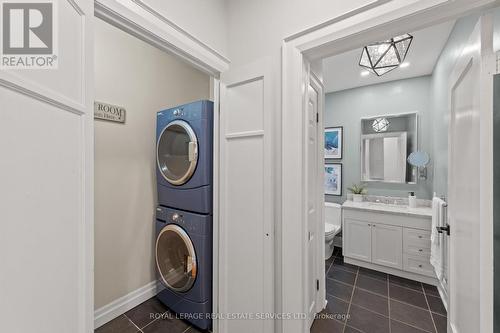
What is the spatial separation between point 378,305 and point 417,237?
0.94 meters

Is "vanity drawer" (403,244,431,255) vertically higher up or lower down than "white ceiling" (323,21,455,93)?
lower down

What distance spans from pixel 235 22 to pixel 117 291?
8.09 feet

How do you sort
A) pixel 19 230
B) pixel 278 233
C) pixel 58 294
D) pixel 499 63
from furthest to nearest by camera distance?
1. pixel 278 233
2. pixel 499 63
3. pixel 58 294
4. pixel 19 230

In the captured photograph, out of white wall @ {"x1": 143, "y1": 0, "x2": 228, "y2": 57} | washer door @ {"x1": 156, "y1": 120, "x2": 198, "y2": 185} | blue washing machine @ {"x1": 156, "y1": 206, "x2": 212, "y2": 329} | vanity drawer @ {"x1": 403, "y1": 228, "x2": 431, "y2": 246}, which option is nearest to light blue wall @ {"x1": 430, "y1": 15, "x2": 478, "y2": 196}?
vanity drawer @ {"x1": 403, "y1": 228, "x2": 431, "y2": 246}

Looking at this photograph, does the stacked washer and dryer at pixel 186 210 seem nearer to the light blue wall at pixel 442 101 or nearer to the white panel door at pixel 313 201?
the white panel door at pixel 313 201

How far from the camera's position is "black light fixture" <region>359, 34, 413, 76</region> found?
5.56ft

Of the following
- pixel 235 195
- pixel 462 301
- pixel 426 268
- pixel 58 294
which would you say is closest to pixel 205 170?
pixel 235 195

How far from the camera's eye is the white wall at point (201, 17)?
3.64ft

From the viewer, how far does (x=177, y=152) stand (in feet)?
6.10

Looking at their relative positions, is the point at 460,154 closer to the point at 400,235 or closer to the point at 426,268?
the point at 400,235

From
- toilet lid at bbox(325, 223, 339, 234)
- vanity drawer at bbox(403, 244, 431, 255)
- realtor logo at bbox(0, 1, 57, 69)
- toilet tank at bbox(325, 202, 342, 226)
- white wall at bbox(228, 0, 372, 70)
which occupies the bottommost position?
vanity drawer at bbox(403, 244, 431, 255)

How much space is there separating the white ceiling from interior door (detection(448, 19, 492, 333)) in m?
0.99

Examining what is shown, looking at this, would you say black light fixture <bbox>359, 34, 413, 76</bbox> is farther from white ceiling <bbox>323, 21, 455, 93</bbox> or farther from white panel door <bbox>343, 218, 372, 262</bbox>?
white panel door <bbox>343, 218, 372, 262</bbox>

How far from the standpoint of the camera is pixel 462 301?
1127 millimetres
